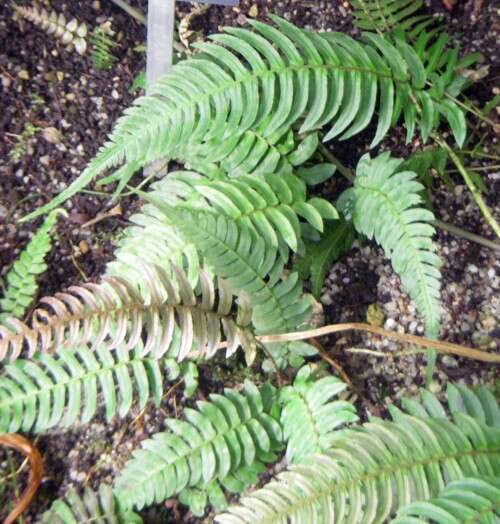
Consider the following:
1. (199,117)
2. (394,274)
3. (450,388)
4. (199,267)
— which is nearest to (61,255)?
(199,267)

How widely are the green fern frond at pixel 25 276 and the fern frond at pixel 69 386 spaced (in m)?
0.28

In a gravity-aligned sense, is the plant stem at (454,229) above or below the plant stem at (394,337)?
above

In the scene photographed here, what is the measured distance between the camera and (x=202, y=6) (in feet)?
7.99

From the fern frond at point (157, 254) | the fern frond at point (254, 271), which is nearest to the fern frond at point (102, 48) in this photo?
the fern frond at point (157, 254)

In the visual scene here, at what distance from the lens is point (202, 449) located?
1777mm

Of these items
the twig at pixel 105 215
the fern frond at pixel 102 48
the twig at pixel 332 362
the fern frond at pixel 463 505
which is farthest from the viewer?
the fern frond at pixel 102 48

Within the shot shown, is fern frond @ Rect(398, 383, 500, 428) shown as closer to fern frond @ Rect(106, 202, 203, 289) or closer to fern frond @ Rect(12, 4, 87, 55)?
fern frond @ Rect(106, 202, 203, 289)

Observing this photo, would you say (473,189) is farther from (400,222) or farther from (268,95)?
(268,95)

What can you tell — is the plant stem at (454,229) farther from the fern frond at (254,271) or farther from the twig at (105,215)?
the twig at (105,215)

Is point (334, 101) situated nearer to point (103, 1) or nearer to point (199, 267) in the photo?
point (199, 267)

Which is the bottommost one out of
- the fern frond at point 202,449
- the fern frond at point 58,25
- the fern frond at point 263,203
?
the fern frond at point 202,449

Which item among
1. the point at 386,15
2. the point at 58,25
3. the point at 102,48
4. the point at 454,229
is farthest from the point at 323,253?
the point at 58,25

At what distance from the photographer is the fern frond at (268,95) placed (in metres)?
1.71

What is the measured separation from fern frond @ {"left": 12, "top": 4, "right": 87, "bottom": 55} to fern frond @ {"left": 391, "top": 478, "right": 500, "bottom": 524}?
190cm
